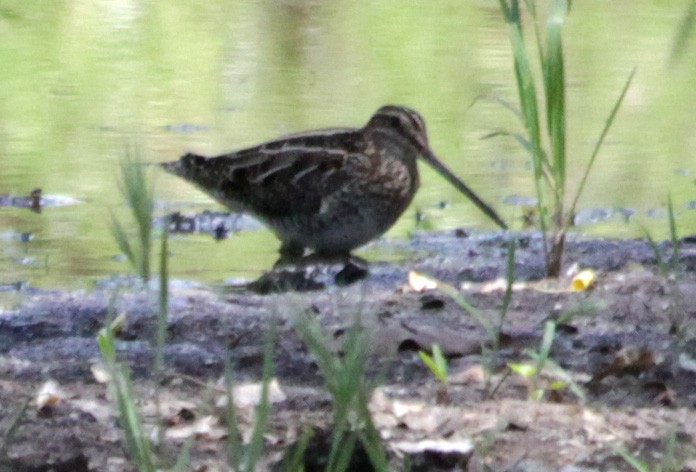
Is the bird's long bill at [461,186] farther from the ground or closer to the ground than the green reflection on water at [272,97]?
farther from the ground

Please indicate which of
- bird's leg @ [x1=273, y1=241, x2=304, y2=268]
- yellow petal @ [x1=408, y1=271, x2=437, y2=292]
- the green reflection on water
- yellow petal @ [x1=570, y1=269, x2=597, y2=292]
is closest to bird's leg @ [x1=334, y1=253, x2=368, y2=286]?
bird's leg @ [x1=273, y1=241, x2=304, y2=268]

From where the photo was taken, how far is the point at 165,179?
6.99 metres

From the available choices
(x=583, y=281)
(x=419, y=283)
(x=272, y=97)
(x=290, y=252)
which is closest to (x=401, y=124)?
(x=290, y=252)

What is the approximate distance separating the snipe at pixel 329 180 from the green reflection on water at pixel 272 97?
0.22m

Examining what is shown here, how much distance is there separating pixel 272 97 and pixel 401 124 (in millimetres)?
3162

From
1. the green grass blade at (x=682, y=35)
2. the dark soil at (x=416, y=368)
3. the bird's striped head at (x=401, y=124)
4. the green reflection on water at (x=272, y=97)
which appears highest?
the green grass blade at (x=682, y=35)

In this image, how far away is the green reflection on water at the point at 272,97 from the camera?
6125 mm

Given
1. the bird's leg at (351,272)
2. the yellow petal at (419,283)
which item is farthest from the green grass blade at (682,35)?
the bird's leg at (351,272)

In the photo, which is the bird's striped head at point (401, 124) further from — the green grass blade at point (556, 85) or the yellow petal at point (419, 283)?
the green grass blade at point (556, 85)

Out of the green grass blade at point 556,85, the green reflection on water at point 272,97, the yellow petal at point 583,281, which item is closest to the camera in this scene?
the green grass blade at point 556,85

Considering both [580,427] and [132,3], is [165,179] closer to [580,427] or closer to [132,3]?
[580,427]

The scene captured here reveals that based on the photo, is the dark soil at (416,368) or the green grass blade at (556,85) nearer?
the dark soil at (416,368)

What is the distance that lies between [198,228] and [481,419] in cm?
343

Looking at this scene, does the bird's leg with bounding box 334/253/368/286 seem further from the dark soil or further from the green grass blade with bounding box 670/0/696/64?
the green grass blade with bounding box 670/0/696/64
